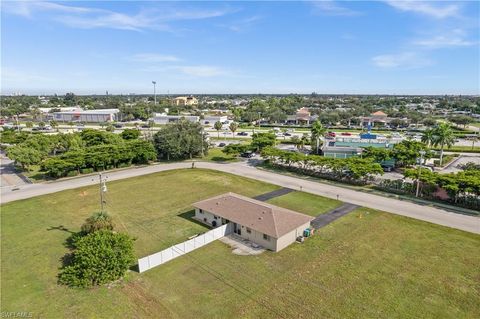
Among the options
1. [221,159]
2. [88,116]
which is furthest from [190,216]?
[88,116]

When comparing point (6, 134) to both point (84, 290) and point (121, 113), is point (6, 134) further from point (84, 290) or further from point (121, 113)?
point (84, 290)

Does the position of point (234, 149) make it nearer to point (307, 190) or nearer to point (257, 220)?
point (307, 190)

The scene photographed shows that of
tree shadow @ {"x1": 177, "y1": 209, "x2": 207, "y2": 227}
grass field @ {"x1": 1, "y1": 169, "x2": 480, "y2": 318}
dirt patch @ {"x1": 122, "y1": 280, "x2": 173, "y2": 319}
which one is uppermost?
tree shadow @ {"x1": 177, "y1": 209, "x2": 207, "y2": 227}

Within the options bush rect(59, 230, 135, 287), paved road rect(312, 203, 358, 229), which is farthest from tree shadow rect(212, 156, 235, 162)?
bush rect(59, 230, 135, 287)

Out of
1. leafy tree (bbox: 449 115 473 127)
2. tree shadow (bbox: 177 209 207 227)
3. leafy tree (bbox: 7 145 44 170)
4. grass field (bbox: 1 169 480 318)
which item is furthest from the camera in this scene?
leafy tree (bbox: 449 115 473 127)

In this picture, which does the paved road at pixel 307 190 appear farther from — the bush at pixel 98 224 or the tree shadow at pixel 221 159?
the bush at pixel 98 224

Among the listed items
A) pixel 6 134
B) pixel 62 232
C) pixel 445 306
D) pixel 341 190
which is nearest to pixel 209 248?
pixel 62 232

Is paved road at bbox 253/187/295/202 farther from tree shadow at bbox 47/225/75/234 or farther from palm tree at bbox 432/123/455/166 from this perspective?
palm tree at bbox 432/123/455/166
